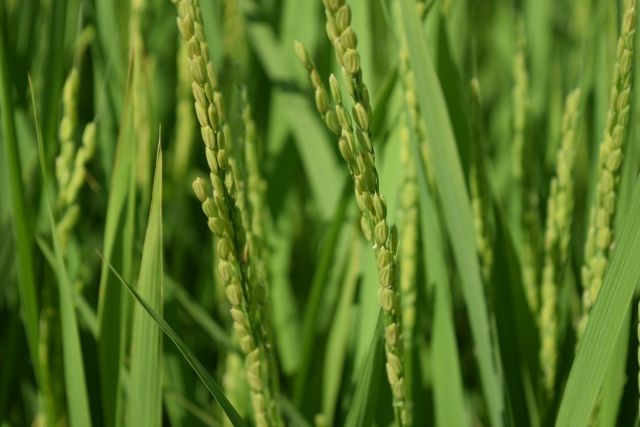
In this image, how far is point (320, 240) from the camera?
3.18 feet

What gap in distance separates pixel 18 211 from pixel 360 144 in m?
0.41

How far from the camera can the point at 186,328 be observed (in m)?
0.93

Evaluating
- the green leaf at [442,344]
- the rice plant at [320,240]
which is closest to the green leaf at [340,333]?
the rice plant at [320,240]

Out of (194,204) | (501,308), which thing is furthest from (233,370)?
(194,204)

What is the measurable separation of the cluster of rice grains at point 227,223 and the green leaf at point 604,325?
238 mm

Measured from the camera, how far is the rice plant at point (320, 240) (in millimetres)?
429

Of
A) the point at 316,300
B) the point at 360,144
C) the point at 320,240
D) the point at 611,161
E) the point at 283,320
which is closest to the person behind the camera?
the point at 360,144

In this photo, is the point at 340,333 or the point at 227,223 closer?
the point at 227,223

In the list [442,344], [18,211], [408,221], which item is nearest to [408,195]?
[408,221]

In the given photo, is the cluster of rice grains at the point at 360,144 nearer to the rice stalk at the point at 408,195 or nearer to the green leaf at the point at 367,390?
the green leaf at the point at 367,390

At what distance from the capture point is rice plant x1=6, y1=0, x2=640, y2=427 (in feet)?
1.41

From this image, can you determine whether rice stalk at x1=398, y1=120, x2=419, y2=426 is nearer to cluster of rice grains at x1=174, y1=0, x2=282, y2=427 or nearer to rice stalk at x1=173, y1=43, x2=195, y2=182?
cluster of rice grains at x1=174, y1=0, x2=282, y2=427

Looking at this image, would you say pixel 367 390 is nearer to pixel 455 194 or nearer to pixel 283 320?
pixel 455 194

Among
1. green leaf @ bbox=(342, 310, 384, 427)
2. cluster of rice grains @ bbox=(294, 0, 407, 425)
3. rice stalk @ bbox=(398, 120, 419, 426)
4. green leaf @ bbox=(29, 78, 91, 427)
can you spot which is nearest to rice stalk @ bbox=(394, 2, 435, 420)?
rice stalk @ bbox=(398, 120, 419, 426)
